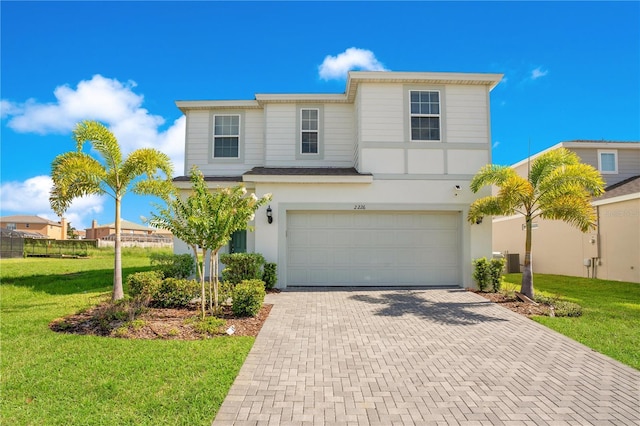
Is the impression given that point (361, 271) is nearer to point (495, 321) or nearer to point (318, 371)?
point (495, 321)

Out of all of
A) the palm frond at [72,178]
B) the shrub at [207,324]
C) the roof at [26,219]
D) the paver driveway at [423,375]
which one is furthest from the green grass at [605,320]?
the roof at [26,219]

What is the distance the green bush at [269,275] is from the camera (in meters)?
11.1

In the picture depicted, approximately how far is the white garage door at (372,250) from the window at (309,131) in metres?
2.75

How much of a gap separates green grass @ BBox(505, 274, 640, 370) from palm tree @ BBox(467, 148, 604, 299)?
1644mm

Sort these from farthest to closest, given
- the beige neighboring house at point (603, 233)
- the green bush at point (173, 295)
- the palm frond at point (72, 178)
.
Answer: the beige neighboring house at point (603, 233)
the palm frond at point (72, 178)
the green bush at point (173, 295)

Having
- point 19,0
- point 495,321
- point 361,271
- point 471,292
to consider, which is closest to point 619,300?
point 471,292

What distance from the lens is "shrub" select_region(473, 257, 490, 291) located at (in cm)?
1064

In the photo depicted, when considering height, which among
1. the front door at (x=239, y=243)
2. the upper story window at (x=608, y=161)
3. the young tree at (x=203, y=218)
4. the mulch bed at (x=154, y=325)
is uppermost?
the upper story window at (x=608, y=161)

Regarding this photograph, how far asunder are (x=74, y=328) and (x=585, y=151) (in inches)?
803

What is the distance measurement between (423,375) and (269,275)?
687cm

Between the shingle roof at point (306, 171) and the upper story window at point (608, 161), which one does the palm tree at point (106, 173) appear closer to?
the shingle roof at point (306, 171)

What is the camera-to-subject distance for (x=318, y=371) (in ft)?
16.2

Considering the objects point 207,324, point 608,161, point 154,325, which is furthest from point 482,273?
point 608,161

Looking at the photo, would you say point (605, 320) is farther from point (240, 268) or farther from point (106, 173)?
point (106, 173)
